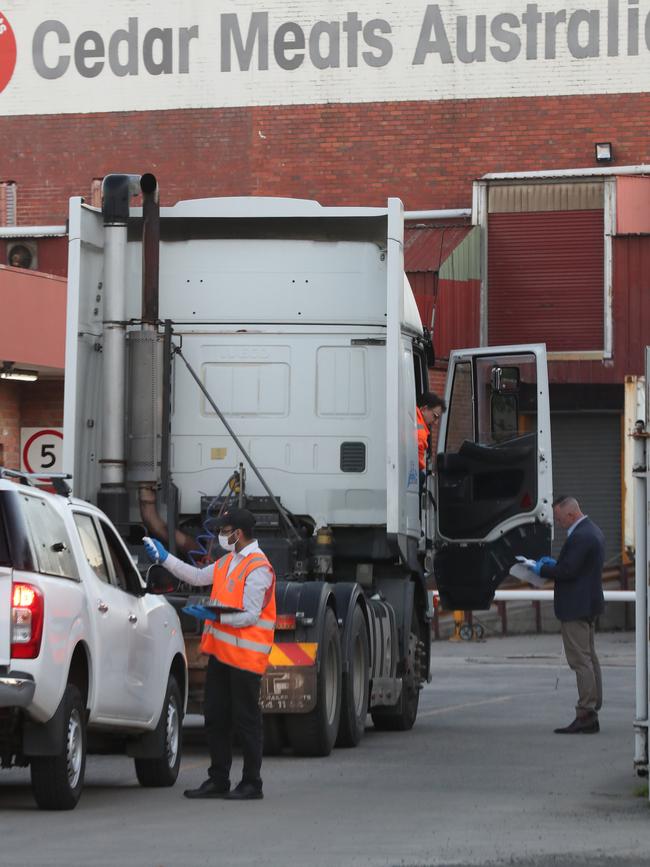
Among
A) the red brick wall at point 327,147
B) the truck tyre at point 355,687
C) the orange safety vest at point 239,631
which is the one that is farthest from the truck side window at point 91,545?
the red brick wall at point 327,147

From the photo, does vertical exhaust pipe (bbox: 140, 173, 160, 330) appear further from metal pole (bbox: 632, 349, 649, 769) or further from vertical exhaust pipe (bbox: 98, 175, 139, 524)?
metal pole (bbox: 632, 349, 649, 769)

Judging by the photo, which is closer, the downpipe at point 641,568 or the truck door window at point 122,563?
the downpipe at point 641,568

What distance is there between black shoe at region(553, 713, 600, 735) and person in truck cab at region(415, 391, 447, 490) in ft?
7.39

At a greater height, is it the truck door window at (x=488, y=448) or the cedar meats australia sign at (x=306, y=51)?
the cedar meats australia sign at (x=306, y=51)

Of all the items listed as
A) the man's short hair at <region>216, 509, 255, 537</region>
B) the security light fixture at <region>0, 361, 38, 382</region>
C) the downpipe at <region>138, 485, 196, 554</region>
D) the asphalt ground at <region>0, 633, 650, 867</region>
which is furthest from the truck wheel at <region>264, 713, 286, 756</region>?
the security light fixture at <region>0, 361, 38, 382</region>

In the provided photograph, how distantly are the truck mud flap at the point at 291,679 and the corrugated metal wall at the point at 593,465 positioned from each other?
22.1 m

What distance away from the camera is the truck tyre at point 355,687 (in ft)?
47.0

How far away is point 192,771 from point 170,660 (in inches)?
46.7

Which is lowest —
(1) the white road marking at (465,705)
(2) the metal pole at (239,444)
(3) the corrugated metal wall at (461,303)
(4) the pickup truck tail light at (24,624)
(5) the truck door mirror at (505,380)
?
(1) the white road marking at (465,705)

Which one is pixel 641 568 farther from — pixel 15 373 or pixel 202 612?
pixel 15 373

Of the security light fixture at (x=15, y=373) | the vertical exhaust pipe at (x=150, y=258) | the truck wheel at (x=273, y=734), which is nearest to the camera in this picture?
the truck wheel at (x=273, y=734)

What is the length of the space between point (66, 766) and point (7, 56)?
29883 mm

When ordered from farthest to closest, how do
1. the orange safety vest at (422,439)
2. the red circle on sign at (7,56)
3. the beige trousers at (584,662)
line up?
the red circle on sign at (7,56), the orange safety vest at (422,439), the beige trousers at (584,662)

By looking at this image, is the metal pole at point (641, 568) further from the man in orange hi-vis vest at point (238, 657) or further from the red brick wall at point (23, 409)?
the red brick wall at point (23, 409)
